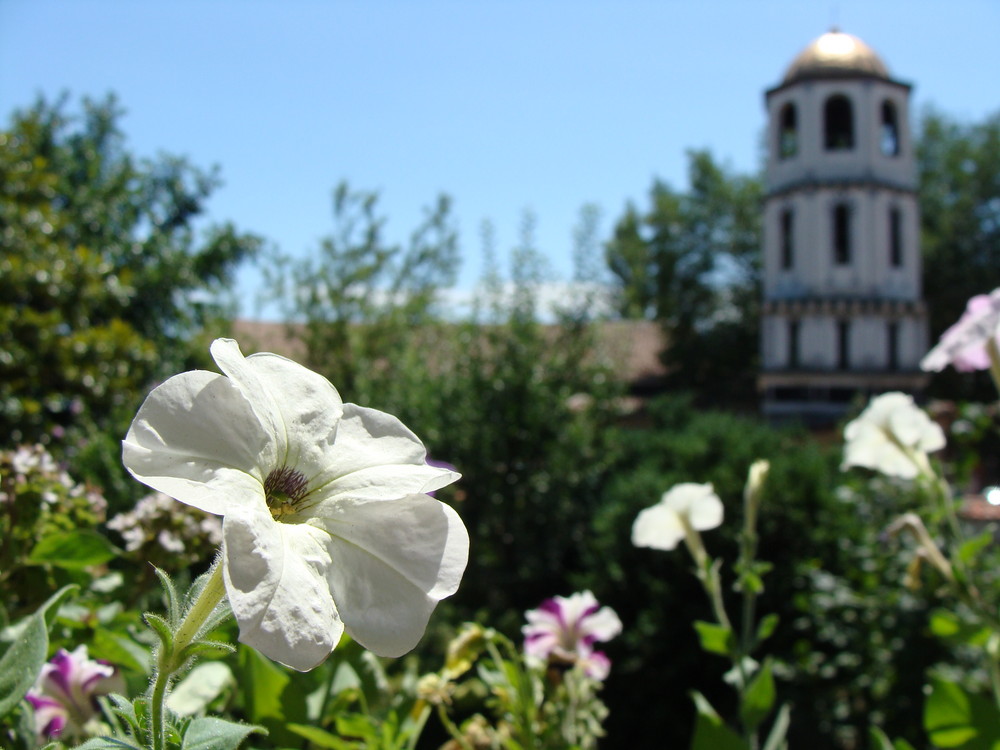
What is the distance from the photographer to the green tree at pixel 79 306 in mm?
4031

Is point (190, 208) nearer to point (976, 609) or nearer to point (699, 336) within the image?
point (976, 609)

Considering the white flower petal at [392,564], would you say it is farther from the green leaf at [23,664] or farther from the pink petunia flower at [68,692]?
the pink petunia flower at [68,692]

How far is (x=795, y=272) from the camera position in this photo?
69.5 ft

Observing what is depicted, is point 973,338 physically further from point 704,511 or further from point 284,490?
point 284,490

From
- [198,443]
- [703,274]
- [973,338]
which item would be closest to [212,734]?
[198,443]

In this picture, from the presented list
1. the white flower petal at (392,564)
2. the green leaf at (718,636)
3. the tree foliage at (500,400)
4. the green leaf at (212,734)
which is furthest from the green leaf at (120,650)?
the tree foliage at (500,400)

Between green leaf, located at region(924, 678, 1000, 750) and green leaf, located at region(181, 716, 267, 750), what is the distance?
1.00m

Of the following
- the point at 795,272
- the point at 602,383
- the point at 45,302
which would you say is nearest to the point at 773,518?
the point at 602,383

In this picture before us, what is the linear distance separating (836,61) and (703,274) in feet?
25.7

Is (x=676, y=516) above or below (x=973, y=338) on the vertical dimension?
below

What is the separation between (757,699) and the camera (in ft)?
4.05

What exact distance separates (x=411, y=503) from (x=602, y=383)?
A: 695 centimetres

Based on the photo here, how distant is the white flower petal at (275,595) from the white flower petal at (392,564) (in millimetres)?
20

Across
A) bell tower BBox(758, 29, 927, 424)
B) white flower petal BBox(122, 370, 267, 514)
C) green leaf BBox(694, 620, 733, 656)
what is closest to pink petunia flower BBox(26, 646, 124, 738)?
white flower petal BBox(122, 370, 267, 514)
